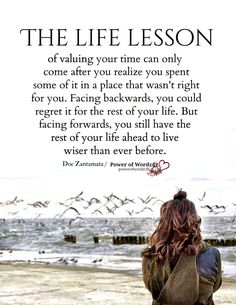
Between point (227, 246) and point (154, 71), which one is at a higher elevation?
point (154, 71)

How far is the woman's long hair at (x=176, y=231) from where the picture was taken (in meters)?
3.92

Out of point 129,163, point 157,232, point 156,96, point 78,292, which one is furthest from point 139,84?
point 157,232

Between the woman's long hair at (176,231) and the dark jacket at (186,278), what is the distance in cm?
4

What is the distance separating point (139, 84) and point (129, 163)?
4.04 feet

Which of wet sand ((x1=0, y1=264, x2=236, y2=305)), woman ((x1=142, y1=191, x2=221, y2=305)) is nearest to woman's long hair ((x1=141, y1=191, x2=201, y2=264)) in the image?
woman ((x1=142, y1=191, x2=221, y2=305))

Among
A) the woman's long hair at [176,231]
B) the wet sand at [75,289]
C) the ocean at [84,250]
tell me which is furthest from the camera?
the ocean at [84,250]

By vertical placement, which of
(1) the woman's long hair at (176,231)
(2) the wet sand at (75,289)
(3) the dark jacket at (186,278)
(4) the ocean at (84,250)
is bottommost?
(4) the ocean at (84,250)

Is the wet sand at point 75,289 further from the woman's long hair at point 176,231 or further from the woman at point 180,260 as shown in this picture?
the woman's long hair at point 176,231

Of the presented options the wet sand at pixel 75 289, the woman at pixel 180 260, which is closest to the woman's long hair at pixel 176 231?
the woman at pixel 180 260

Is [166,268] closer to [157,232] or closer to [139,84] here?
[157,232]

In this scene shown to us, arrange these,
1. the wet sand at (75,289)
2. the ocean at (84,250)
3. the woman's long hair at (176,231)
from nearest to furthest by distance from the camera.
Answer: the woman's long hair at (176,231), the wet sand at (75,289), the ocean at (84,250)

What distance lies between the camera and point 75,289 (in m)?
9.73

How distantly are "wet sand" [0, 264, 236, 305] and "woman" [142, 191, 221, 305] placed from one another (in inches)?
181

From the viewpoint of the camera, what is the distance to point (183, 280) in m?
3.95
